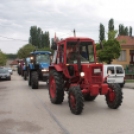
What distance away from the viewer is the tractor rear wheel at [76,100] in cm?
881

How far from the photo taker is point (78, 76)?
1023cm

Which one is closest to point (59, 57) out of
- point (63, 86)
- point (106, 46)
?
point (63, 86)

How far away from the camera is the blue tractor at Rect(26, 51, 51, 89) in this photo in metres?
18.1

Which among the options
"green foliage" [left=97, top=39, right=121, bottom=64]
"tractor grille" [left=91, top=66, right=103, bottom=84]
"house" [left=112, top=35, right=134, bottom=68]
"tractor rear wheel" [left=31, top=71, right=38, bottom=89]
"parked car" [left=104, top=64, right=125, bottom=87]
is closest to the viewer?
"tractor grille" [left=91, top=66, right=103, bottom=84]

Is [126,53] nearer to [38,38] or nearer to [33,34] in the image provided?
[33,34]

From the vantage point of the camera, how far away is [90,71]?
942 cm

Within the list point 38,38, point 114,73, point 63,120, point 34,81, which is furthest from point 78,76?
point 38,38

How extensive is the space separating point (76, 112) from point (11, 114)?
2.12 metres

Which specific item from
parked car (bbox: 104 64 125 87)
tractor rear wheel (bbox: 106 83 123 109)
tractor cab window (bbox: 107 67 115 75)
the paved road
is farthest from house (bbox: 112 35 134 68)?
tractor rear wheel (bbox: 106 83 123 109)

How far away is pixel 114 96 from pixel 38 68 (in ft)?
32.9

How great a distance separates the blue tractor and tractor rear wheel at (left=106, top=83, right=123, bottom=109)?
8.61 metres

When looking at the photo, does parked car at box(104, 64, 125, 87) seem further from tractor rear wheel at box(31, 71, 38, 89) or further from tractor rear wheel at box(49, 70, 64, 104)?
tractor rear wheel at box(49, 70, 64, 104)

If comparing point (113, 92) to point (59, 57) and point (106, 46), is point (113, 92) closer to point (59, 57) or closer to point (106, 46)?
point (59, 57)

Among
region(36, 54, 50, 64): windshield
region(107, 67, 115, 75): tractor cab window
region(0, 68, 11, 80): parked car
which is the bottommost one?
region(0, 68, 11, 80): parked car
